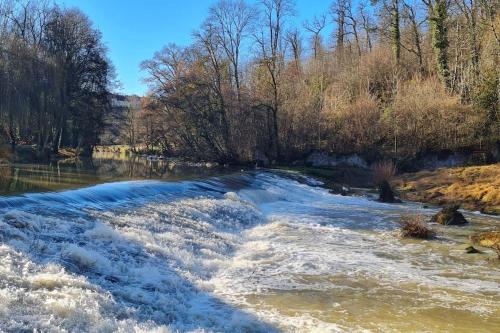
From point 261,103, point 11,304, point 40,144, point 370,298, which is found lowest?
point 370,298

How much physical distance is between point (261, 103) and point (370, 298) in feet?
97.2

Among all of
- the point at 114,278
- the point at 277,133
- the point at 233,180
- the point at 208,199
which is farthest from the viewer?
the point at 277,133

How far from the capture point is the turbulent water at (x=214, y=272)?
6.55 metres

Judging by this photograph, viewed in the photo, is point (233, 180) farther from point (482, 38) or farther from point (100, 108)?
point (100, 108)

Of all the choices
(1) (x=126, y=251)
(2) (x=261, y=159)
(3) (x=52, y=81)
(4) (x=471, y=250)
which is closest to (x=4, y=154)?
(3) (x=52, y=81)

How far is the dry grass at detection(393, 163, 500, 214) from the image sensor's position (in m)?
19.8

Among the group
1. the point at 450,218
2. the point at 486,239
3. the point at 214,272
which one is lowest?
the point at 214,272

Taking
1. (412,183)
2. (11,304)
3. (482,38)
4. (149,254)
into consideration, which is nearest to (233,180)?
(412,183)

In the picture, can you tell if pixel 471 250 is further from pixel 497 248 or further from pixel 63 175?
pixel 63 175

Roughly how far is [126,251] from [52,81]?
101ft

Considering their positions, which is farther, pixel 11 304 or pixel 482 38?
pixel 482 38

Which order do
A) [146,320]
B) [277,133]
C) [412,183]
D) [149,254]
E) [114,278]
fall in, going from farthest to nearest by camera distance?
[277,133]
[412,183]
[149,254]
[114,278]
[146,320]

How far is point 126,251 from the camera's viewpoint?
9102mm

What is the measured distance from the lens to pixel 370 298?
8039mm
